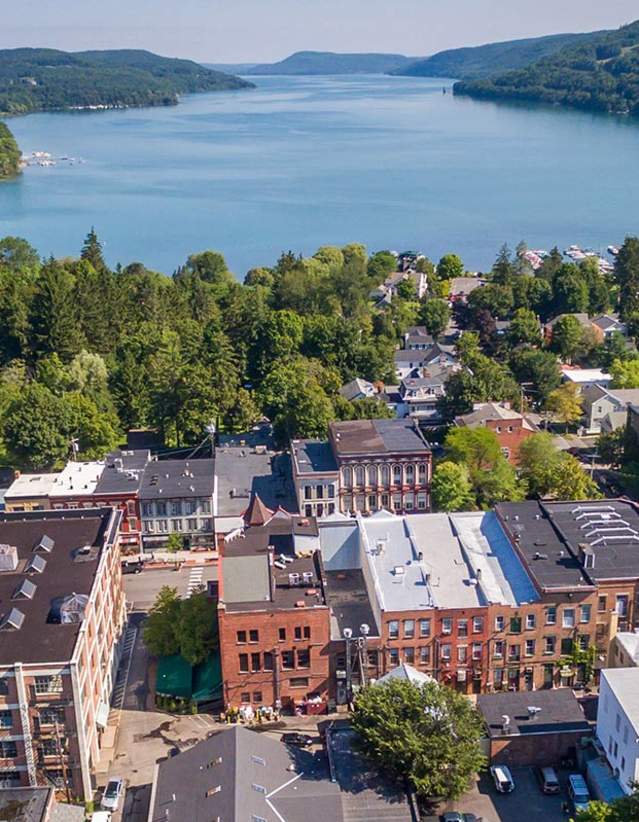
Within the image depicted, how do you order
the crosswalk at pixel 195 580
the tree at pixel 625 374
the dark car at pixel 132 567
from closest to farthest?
1. the crosswalk at pixel 195 580
2. the dark car at pixel 132 567
3. the tree at pixel 625 374

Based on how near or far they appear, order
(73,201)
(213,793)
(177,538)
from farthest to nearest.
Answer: (73,201) < (177,538) < (213,793)

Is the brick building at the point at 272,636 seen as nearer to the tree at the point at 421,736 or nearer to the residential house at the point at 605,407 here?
the tree at the point at 421,736

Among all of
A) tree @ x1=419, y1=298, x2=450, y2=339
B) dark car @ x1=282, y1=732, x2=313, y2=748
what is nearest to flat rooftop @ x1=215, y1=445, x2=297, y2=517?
dark car @ x1=282, y1=732, x2=313, y2=748

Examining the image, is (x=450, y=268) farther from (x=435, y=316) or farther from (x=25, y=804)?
(x=25, y=804)

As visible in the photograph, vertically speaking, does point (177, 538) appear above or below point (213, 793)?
below

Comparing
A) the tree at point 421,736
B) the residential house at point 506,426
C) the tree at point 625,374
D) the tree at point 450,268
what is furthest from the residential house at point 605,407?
the tree at point 450,268

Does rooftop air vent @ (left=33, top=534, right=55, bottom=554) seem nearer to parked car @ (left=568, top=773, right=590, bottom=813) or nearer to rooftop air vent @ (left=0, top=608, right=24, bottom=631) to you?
rooftop air vent @ (left=0, top=608, right=24, bottom=631)

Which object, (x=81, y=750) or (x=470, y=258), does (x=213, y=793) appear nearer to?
(x=81, y=750)

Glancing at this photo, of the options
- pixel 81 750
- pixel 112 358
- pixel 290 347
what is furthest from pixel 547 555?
pixel 112 358
